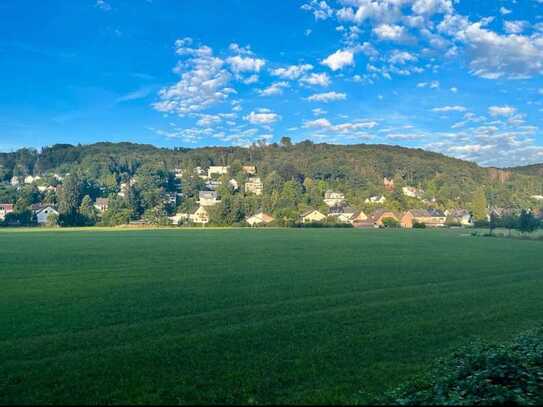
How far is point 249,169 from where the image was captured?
7151 inches

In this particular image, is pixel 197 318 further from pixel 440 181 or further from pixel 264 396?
pixel 440 181

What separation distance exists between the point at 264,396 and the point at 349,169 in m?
149

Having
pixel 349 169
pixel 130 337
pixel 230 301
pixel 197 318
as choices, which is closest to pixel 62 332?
pixel 130 337

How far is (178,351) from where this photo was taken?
459 inches

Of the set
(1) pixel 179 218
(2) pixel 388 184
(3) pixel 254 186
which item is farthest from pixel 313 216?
(2) pixel 388 184

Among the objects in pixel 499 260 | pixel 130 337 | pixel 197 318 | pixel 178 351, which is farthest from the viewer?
pixel 499 260

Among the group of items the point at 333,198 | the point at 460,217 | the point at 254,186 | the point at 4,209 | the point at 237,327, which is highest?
the point at 254,186

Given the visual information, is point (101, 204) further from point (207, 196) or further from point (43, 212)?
point (207, 196)

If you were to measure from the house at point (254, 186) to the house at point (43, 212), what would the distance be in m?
56.3

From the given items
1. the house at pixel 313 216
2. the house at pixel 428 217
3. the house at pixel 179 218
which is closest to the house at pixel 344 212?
the house at pixel 313 216

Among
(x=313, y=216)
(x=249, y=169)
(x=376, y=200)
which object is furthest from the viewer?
(x=249, y=169)

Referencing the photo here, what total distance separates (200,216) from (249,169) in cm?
6923

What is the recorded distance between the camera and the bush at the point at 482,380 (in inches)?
310

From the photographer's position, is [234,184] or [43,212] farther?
[234,184]
